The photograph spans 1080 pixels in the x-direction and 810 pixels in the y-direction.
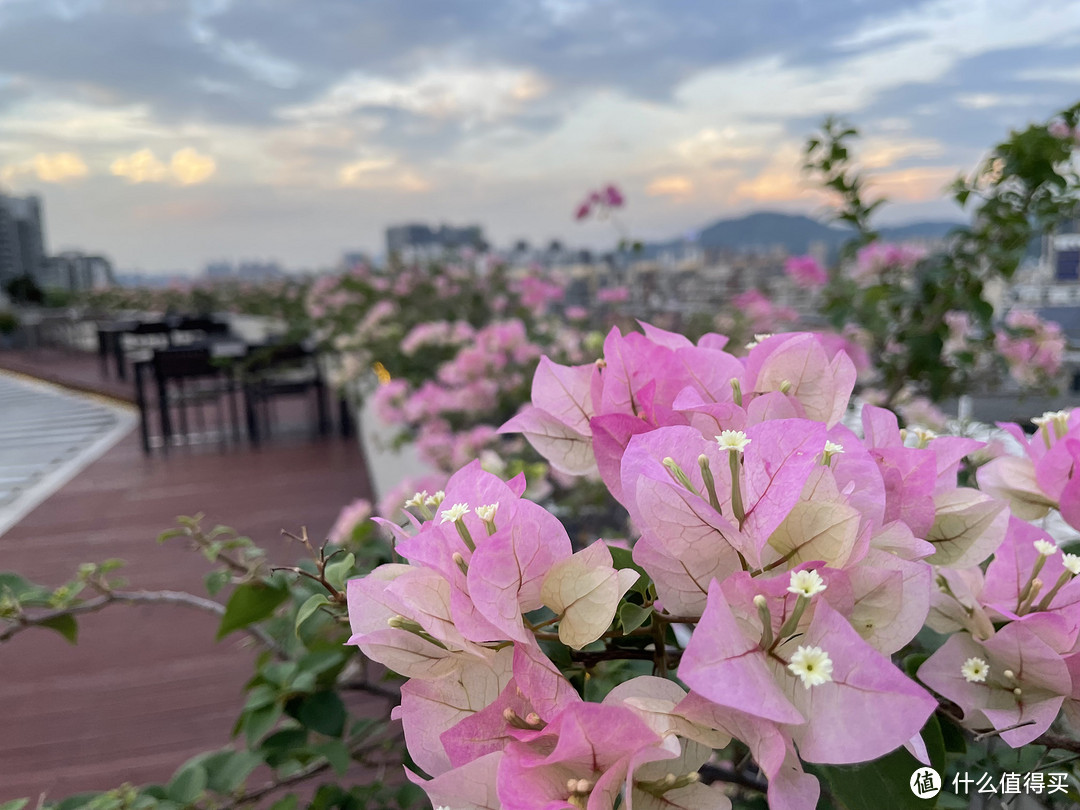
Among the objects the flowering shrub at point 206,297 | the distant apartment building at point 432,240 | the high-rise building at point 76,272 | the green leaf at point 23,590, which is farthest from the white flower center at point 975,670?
the high-rise building at point 76,272

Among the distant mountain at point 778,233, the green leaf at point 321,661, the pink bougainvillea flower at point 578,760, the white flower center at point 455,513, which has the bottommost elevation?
the green leaf at point 321,661

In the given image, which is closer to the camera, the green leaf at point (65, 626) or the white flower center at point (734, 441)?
the white flower center at point (734, 441)

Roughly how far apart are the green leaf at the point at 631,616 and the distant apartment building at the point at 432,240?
10.6ft

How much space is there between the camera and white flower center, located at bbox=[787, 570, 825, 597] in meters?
0.20

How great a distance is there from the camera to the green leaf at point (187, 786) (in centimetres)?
54

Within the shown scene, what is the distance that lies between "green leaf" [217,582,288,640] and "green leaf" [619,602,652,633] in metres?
0.39

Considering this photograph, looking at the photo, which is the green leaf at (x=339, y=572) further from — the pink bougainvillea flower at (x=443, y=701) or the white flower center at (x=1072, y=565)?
the white flower center at (x=1072, y=565)

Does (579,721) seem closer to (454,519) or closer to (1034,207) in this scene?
Result: (454,519)

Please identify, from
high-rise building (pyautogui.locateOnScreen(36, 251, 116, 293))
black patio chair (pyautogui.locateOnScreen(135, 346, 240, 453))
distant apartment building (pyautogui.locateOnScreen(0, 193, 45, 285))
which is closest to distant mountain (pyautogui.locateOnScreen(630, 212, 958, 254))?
black patio chair (pyautogui.locateOnScreen(135, 346, 240, 453))

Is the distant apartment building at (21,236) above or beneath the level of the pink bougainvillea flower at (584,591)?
above

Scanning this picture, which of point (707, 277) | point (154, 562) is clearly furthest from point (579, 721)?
point (707, 277)

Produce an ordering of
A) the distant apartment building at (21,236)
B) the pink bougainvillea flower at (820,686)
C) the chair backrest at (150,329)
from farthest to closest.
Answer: the distant apartment building at (21,236), the chair backrest at (150,329), the pink bougainvillea flower at (820,686)

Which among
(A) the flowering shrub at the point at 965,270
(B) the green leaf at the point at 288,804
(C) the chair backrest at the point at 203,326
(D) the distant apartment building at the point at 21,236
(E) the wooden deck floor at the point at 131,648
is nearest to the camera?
(B) the green leaf at the point at 288,804

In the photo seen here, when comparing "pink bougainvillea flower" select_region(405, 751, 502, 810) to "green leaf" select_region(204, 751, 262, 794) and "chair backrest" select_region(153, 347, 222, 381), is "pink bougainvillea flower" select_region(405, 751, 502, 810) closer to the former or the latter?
"green leaf" select_region(204, 751, 262, 794)
